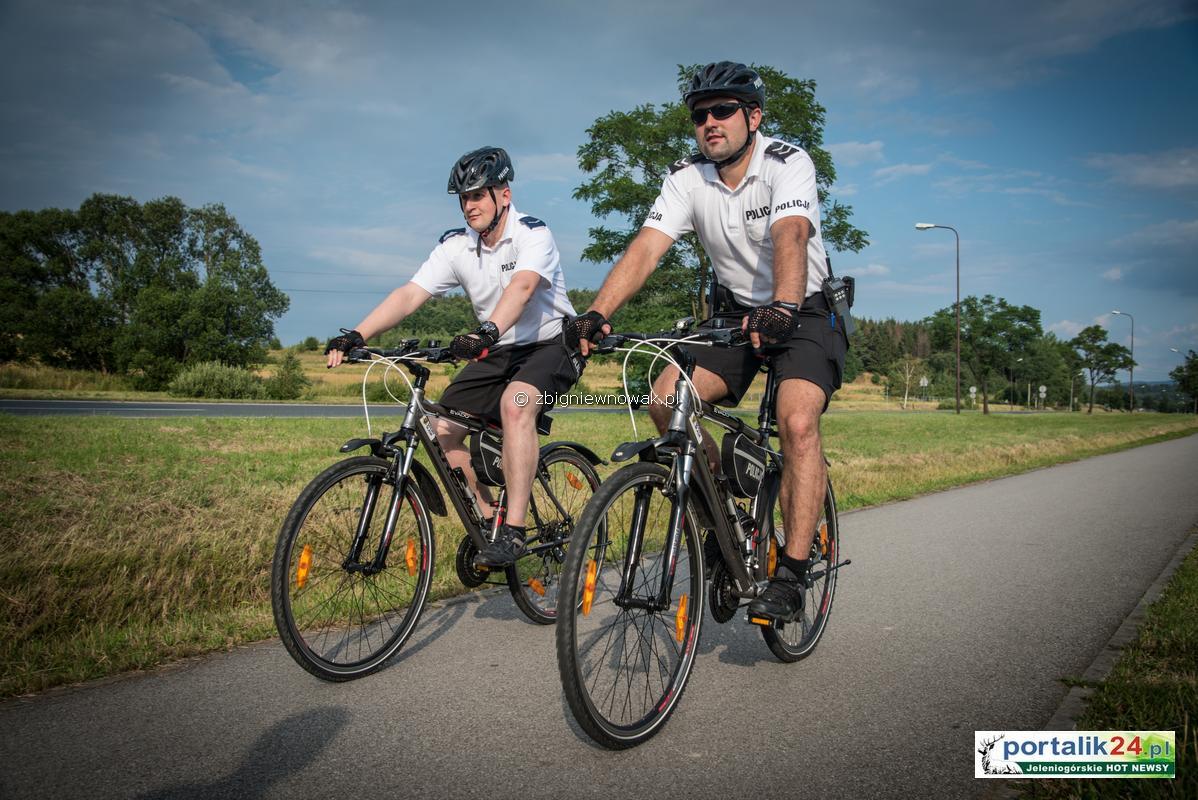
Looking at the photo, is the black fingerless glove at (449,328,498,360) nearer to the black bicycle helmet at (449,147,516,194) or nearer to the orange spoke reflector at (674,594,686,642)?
the black bicycle helmet at (449,147,516,194)

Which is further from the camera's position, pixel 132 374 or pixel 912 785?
pixel 132 374

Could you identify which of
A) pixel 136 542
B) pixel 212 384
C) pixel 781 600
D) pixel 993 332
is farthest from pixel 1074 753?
pixel 993 332

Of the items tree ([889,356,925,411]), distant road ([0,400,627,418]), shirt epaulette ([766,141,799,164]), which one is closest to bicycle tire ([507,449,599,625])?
shirt epaulette ([766,141,799,164])

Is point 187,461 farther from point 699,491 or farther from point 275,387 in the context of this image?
point 275,387

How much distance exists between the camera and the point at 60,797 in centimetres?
236

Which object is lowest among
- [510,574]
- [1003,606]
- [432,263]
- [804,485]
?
[1003,606]

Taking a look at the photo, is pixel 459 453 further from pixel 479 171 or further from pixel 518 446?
pixel 479 171

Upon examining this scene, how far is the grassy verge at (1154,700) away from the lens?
2.36m

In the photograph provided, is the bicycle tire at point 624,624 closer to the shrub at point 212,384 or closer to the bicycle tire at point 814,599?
the bicycle tire at point 814,599

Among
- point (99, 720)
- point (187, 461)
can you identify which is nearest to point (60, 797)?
point (99, 720)

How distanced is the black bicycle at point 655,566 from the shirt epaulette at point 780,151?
3.53 ft

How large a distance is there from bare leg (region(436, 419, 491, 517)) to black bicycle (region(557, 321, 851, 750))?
133cm

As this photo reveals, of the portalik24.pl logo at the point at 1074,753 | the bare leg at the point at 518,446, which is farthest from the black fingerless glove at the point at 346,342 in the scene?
the portalik24.pl logo at the point at 1074,753

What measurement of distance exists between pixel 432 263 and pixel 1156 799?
13.1 ft
